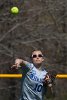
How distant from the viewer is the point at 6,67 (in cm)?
1265

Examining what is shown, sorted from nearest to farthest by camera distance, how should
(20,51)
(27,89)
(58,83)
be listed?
(27,89)
(58,83)
(20,51)

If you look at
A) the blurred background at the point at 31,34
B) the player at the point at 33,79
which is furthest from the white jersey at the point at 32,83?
the blurred background at the point at 31,34

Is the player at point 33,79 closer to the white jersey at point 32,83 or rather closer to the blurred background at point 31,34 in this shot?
the white jersey at point 32,83

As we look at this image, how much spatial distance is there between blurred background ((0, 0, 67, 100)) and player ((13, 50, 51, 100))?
5.22 metres

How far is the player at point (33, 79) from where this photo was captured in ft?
22.0

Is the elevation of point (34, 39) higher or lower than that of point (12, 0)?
lower

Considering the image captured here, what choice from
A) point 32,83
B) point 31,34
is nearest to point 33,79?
point 32,83

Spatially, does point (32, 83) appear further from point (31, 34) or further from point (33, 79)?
point (31, 34)

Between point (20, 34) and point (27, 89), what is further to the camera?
point (20, 34)

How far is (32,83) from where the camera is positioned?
6750mm

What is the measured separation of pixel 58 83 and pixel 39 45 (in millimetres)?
1327

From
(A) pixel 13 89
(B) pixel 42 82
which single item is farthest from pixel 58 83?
(B) pixel 42 82

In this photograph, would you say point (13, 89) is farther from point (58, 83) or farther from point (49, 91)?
point (49, 91)

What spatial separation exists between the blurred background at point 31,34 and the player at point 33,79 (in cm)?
522
